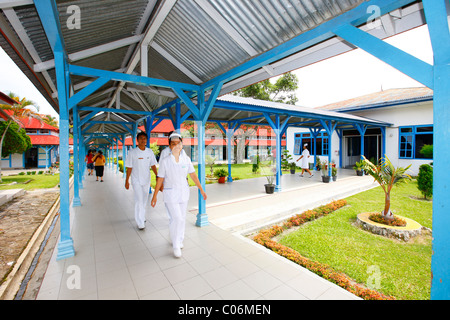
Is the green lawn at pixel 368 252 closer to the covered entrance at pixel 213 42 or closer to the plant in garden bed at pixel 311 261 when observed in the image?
the plant in garden bed at pixel 311 261

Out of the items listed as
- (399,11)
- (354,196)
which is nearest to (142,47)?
(399,11)

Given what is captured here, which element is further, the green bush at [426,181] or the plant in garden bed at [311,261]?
the green bush at [426,181]

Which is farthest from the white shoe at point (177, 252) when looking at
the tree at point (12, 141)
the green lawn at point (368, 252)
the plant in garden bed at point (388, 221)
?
the tree at point (12, 141)

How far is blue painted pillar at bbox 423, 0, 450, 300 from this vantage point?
4.80ft

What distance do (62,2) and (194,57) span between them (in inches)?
80.2

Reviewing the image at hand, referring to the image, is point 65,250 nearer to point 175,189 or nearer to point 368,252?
point 175,189

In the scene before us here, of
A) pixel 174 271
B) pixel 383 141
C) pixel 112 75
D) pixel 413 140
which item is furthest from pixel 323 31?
pixel 383 141

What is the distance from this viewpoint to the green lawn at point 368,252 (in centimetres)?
287

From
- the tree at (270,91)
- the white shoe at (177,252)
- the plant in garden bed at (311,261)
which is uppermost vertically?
the tree at (270,91)

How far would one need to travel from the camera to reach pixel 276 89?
24.3 meters

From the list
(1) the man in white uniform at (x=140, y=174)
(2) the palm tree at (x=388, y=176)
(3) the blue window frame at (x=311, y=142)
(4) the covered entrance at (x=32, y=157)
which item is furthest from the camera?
(4) the covered entrance at (x=32, y=157)

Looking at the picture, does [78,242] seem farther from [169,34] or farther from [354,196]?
[354,196]

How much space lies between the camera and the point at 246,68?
337 centimetres

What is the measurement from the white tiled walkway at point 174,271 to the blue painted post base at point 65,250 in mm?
101
